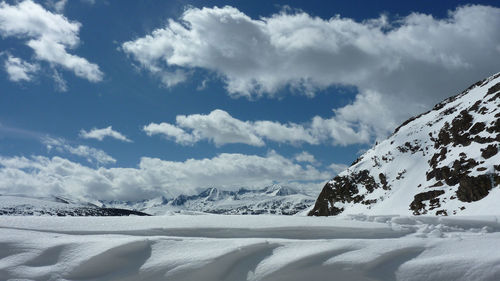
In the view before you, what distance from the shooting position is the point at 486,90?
7188 cm

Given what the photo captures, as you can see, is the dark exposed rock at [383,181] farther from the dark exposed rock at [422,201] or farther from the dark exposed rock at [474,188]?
the dark exposed rock at [474,188]

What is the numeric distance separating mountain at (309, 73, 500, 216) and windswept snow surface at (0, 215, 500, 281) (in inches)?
1368

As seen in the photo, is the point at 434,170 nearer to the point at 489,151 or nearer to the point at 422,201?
the point at 422,201

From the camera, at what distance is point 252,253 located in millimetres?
5066

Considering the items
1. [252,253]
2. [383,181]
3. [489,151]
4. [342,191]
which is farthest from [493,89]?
[252,253]

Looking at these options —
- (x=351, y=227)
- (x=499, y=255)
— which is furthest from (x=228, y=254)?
(x=499, y=255)

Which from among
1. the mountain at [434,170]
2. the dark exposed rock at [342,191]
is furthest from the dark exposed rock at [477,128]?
the dark exposed rock at [342,191]

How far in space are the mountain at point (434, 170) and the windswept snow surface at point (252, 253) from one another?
1368 inches

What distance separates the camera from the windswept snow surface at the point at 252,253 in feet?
15.0

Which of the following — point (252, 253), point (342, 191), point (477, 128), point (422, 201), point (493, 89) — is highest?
point (493, 89)

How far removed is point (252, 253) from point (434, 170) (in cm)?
6550

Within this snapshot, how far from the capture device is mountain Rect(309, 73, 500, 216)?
4604 centimetres

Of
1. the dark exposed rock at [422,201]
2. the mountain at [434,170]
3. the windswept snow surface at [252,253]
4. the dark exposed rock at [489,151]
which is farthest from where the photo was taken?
the dark exposed rock at [422,201]

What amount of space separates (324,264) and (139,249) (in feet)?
8.84
